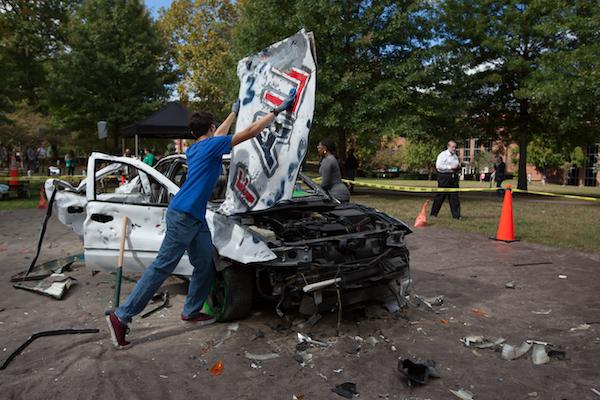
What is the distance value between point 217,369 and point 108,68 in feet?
74.1

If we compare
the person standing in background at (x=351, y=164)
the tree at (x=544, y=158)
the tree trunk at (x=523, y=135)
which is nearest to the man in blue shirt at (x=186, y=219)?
the person standing in background at (x=351, y=164)

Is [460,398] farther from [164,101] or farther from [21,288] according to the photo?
[164,101]

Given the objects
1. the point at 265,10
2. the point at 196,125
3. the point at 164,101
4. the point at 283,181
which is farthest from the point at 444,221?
the point at 164,101

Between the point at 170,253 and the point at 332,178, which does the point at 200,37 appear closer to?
the point at 332,178

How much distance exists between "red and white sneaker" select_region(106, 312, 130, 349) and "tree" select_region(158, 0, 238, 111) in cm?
2894

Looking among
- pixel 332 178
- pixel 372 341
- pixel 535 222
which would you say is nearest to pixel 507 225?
pixel 535 222

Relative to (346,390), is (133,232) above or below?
above

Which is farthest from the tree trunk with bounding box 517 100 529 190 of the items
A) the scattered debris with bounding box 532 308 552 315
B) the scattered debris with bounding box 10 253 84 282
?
the scattered debris with bounding box 10 253 84 282

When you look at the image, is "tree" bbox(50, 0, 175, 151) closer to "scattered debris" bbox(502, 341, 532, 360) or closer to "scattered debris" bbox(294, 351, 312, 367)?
"scattered debris" bbox(294, 351, 312, 367)

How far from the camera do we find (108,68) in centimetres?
2297

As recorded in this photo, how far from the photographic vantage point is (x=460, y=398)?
3135mm

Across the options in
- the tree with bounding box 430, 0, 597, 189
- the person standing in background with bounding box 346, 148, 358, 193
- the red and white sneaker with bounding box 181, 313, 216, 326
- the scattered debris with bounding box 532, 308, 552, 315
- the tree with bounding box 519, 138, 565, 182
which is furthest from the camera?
the tree with bounding box 519, 138, 565, 182

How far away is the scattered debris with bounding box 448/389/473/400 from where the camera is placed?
124 inches

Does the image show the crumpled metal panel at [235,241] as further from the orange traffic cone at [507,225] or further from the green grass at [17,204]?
the green grass at [17,204]
